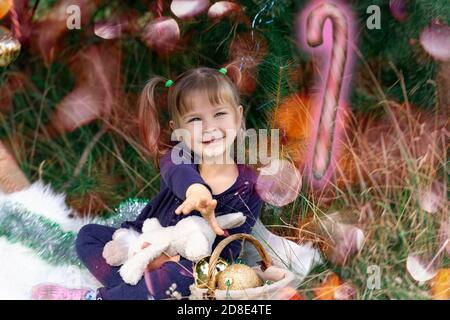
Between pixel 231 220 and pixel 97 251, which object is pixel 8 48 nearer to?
pixel 97 251

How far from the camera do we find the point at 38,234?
8.63 feet

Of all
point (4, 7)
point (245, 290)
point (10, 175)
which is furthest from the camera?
point (10, 175)

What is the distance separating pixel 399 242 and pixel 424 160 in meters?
0.24

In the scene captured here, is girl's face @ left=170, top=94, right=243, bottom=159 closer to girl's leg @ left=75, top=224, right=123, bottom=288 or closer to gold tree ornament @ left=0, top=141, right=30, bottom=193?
girl's leg @ left=75, top=224, right=123, bottom=288

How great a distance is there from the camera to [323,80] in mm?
2621

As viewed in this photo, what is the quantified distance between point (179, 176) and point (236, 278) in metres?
0.33

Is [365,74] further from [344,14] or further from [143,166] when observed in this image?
[143,166]

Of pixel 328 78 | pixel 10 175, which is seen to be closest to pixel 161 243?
pixel 10 175

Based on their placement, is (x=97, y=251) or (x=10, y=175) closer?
(x=97, y=251)

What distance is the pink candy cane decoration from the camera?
2.57 m
